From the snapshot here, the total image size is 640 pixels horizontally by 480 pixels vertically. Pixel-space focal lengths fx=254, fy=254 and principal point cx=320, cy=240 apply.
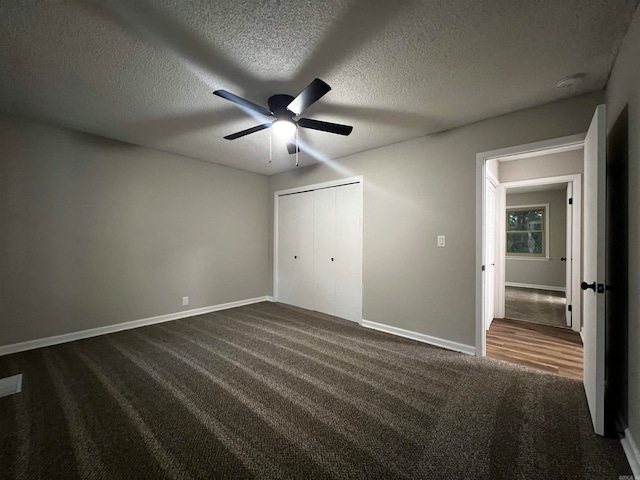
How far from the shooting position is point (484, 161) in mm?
2545

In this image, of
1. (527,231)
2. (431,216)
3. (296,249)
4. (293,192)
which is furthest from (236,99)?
(527,231)

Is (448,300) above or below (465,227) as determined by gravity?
below

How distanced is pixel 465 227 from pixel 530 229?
17.9 feet

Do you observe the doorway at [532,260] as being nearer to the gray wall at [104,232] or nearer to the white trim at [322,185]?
the white trim at [322,185]

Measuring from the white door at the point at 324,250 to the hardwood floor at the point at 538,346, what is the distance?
212cm

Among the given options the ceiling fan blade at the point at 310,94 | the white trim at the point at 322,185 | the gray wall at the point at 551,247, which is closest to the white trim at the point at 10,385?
the ceiling fan blade at the point at 310,94

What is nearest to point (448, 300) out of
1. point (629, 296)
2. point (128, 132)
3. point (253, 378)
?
point (629, 296)

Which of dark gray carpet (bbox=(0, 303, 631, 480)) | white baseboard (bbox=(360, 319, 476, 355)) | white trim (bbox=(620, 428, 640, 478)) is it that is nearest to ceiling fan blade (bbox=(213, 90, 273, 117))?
dark gray carpet (bbox=(0, 303, 631, 480))

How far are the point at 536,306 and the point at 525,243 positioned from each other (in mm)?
2744

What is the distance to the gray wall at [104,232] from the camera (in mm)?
2559

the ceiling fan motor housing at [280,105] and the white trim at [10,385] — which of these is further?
the ceiling fan motor housing at [280,105]

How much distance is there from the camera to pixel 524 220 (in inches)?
260

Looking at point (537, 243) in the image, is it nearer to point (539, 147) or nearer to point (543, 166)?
point (543, 166)

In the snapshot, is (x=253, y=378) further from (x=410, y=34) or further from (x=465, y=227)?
(x=410, y=34)
